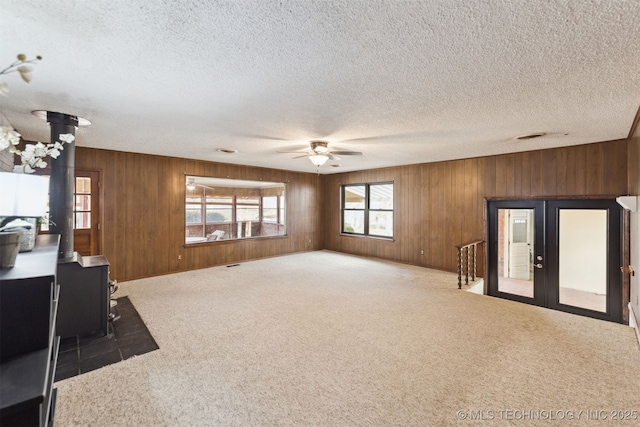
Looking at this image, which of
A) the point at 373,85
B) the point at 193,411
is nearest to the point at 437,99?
the point at 373,85

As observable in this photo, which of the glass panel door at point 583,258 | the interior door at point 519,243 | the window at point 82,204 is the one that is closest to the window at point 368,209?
the interior door at point 519,243

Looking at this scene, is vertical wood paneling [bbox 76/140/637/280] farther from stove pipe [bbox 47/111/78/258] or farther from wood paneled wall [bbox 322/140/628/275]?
stove pipe [bbox 47/111/78/258]

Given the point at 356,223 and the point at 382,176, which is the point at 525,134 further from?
the point at 356,223

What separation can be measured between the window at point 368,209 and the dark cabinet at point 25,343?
6.94 metres

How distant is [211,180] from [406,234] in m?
4.87

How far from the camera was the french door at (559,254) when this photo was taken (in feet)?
13.6

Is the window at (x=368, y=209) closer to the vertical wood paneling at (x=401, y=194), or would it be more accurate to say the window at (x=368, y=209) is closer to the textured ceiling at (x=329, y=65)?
the vertical wood paneling at (x=401, y=194)

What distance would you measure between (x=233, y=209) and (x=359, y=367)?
6201 millimetres

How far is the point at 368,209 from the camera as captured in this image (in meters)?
7.84

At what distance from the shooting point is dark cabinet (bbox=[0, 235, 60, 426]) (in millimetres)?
712

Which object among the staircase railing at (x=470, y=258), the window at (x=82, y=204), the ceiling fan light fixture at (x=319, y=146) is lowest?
the staircase railing at (x=470, y=258)

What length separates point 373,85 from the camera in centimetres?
233

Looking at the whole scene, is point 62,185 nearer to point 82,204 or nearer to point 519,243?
point 82,204

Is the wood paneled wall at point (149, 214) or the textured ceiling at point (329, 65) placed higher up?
the textured ceiling at point (329, 65)
